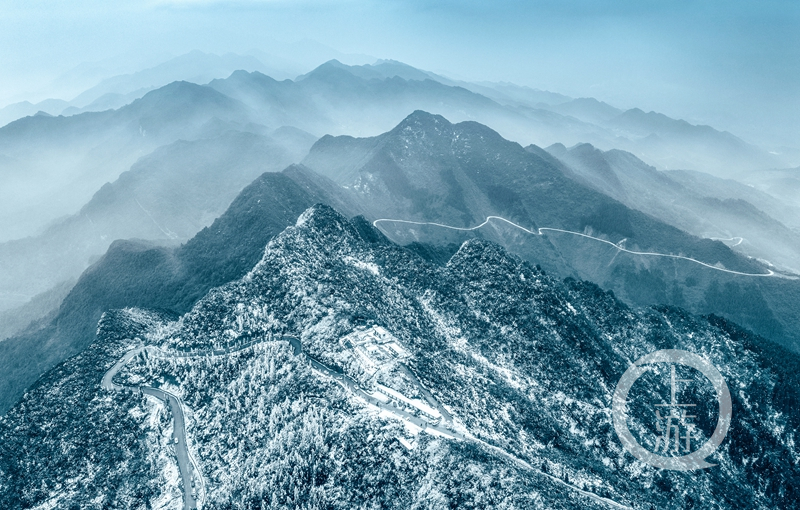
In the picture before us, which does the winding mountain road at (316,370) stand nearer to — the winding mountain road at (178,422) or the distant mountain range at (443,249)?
the winding mountain road at (178,422)

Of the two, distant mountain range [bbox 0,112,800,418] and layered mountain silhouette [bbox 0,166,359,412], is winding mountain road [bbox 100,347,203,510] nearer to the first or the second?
layered mountain silhouette [bbox 0,166,359,412]

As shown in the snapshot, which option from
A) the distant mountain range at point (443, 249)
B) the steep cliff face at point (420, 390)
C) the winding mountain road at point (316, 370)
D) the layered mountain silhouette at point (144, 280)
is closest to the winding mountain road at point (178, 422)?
the winding mountain road at point (316, 370)

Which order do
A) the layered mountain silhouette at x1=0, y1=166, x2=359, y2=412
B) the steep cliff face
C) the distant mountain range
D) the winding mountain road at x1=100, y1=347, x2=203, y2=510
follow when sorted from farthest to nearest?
the distant mountain range → the layered mountain silhouette at x1=0, y1=166, x2=359, y2=412 → the winding mountain road at x1=100, y1=347, x2=203, y2=510 → the steep cliff face

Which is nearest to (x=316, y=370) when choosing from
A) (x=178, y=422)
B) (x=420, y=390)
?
(x=420, y=390)

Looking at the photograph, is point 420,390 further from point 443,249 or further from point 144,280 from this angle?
point 144,280

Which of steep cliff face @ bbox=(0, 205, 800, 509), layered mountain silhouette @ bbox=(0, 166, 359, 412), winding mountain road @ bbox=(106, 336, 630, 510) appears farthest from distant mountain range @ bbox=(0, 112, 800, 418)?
winding mountain road @ bbox=(106, 336, 630, 510)

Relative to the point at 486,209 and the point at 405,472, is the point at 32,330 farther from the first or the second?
the point at 486,209

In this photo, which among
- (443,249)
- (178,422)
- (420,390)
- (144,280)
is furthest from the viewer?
(443,249)

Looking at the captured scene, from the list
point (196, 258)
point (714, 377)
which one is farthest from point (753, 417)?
point (196, 258)
